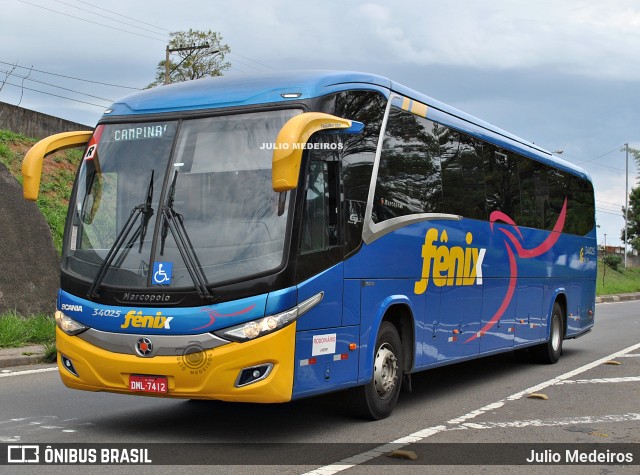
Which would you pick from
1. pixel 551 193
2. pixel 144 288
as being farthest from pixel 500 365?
pixel 144 288

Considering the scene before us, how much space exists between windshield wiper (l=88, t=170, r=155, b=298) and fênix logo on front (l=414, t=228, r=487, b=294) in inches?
126

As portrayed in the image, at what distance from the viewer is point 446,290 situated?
10.4 m

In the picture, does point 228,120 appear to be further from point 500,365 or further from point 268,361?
point 500,365

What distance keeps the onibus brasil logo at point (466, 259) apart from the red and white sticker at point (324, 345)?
197cm

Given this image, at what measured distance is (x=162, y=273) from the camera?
24.4 ft

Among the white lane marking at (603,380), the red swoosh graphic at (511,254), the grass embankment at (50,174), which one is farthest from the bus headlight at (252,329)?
the grass embankment at (50,174)

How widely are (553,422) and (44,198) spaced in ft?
55.0

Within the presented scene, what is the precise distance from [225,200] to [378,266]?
1872 millimetres

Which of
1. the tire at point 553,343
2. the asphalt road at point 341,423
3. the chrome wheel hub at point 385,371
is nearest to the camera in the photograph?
the asphalt road at point 341,423

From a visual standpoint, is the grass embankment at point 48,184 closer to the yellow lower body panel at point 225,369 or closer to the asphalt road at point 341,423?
the asphalt road at point 341,423

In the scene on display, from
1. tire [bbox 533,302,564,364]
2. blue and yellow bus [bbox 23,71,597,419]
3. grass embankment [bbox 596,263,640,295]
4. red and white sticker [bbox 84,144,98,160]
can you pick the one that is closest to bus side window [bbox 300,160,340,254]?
blue and yellow bus [bbox 23,71,597,419]

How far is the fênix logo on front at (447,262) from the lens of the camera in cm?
989

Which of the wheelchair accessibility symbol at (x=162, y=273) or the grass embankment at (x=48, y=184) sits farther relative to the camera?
the grass embankment at (x=48, y=184)

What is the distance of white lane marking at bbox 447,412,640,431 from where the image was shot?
858 cm
